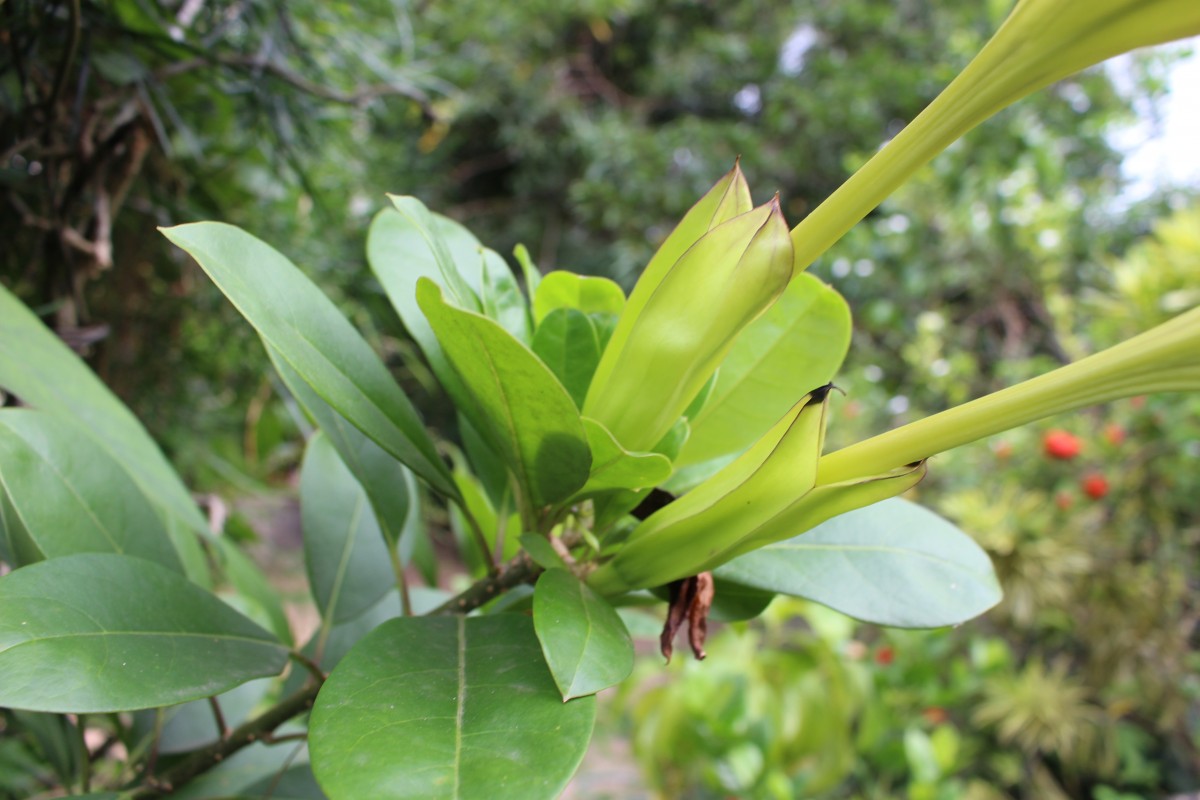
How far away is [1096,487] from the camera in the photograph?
191cm

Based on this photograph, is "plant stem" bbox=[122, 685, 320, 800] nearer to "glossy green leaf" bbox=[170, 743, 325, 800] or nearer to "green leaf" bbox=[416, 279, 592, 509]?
"glossy green leaf" bbox=[170, 743, 325, 800]

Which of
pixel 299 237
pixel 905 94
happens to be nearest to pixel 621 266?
pixel 905 94

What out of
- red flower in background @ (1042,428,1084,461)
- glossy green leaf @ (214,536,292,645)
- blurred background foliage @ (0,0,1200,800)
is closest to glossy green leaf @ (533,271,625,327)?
blurred background foliage @ (0,0,1200,800)

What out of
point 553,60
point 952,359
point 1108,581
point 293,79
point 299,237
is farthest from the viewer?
point 553,60

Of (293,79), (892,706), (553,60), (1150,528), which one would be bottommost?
(892,706)

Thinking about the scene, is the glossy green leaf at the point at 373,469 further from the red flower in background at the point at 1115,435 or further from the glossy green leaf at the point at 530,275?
the red flower in background at the point at 1115,435

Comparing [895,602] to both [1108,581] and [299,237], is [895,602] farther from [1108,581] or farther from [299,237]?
[1108,581]

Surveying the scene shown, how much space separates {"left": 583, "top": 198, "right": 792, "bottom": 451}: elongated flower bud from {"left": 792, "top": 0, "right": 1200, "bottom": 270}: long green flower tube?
0.6 inches

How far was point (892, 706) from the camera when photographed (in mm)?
2004

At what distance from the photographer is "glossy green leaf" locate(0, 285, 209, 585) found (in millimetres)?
366

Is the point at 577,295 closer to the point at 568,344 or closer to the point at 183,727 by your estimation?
the point at 568,344

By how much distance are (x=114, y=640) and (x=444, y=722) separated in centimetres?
14

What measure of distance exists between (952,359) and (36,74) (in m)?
2.66

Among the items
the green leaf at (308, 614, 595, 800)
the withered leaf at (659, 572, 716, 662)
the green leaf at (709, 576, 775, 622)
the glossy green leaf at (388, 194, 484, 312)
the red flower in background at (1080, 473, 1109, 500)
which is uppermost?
the glossy green leaf at (388, 194, 484, 312)
